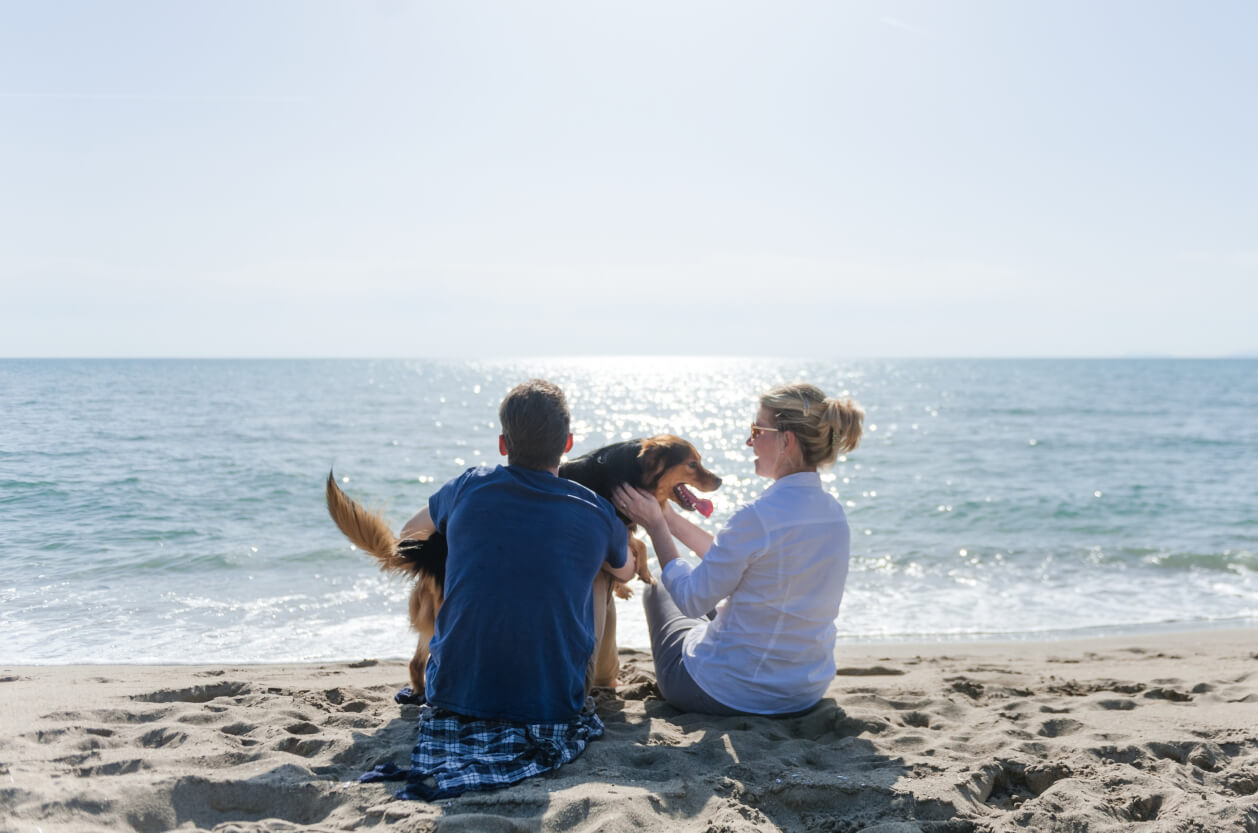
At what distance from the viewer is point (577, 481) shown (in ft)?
13.6

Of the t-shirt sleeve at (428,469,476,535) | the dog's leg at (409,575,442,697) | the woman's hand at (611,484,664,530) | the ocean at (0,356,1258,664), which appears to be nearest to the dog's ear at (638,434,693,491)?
the woman's hand at (611,484,664,530)

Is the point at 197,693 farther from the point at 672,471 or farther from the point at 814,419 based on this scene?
the point at 814,419

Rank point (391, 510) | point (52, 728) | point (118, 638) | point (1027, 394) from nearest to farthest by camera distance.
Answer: point (52, 728)
point (118, 638)
point (391, 510)
point (1027, 394)

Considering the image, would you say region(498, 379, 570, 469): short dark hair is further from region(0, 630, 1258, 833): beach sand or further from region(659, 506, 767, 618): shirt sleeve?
region(0, 630, 1258, 833): beach sand

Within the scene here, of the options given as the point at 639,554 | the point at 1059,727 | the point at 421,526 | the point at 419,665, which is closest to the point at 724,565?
the point at 639,554

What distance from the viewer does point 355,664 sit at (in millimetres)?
5590

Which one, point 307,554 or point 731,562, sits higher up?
point 731,562

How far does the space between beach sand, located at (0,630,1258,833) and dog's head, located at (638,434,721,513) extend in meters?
1.04

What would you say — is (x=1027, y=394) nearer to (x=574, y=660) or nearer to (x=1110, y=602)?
(x=1110, y=602)

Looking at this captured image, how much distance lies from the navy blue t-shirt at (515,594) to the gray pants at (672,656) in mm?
677

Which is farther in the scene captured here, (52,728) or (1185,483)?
(1185,483)

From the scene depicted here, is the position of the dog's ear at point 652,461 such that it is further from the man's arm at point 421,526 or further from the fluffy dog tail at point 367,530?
the fluffy dog tail at point 367,530

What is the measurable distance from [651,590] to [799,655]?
0.88 metres

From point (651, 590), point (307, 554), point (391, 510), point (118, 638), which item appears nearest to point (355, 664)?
point (118, 638)
